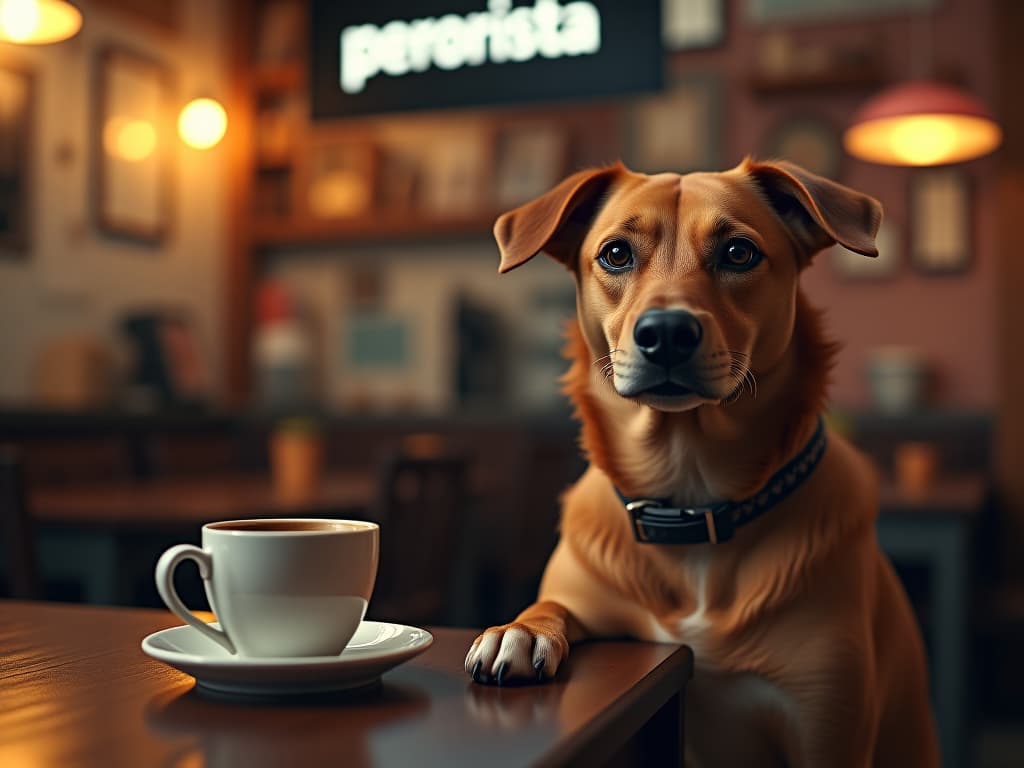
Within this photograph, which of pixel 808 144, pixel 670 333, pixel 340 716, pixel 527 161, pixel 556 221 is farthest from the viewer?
pixel 527 161

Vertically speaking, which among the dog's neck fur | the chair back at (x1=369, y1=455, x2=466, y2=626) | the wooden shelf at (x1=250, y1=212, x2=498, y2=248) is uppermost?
the wooden shelf at (x1=250, y1=212, x2=498, y2=248)

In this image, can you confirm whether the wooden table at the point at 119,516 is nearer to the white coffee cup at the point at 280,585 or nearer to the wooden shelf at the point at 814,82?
the white coffee cup at the point at 280,585

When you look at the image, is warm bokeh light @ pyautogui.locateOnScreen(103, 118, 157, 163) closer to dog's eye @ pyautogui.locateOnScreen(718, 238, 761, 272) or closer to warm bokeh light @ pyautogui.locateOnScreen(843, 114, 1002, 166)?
warm bokeh light @ pyautogui.locateOnScreen(843, 114, 1002, 166)

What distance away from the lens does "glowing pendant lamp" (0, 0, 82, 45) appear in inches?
84.4

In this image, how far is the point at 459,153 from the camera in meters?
5.50

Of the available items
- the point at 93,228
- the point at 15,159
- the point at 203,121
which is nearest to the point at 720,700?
the point at 203,121

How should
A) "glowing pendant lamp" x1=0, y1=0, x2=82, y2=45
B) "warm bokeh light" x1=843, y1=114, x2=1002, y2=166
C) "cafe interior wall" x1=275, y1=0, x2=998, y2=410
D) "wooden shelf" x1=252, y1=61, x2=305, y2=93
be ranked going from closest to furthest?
1. "glowing pendant lamp" x1=0, y1=0, x2=82, y2=45
2. "warm bokeh light" x1=843, y1=114, x2=1002, y2=166
3. "cafe interior wall" x1=275, y1=0, x2=998, y2=410
4. "wooden shelf" x1=252, y1=61, x2=305, y2=93

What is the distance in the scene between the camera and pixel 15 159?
4199 mm

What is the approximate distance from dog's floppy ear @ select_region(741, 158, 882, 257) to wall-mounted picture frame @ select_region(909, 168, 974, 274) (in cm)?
377

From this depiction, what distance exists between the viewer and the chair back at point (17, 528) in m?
2.15

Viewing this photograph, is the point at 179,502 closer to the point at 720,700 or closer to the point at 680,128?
the point at 720,700

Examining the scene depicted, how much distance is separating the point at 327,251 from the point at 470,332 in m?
1.08

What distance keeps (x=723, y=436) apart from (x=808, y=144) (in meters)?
4.04

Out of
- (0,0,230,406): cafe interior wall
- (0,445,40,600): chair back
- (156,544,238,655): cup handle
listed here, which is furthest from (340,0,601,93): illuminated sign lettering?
(0,0,230,406): cafe interior wall
